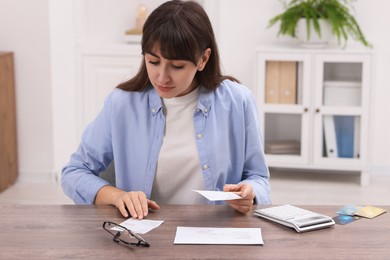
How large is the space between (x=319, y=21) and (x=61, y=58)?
176cm

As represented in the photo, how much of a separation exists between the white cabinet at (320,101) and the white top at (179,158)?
264 centimetres

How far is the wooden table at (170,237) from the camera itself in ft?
5.40

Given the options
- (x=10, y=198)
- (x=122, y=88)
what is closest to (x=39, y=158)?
(x=10, y=198)

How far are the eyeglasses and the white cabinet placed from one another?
10.2 feet

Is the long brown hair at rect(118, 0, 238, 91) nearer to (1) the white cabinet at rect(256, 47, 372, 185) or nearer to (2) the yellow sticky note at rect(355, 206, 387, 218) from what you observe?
(2) the yellow sticky note at rect(355, 206, 387, 218)

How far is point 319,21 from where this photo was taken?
4719 mm

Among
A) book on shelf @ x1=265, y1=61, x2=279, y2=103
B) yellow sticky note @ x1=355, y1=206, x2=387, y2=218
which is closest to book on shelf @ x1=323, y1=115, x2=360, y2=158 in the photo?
book on shelf @ x1=265, y1=61, x2=279, y2=103

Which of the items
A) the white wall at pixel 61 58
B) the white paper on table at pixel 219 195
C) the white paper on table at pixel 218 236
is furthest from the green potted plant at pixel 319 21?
the white paper on table at pixel 218 236

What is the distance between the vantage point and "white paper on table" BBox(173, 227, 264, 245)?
67.7 inches

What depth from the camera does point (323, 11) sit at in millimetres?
4754

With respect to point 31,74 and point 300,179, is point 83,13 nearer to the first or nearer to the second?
point 31,74

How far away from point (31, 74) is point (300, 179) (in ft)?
6.50

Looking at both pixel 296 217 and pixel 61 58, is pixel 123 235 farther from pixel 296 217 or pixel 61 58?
pixel 61 58

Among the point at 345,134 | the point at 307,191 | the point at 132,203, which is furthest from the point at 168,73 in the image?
the point at 345,134
